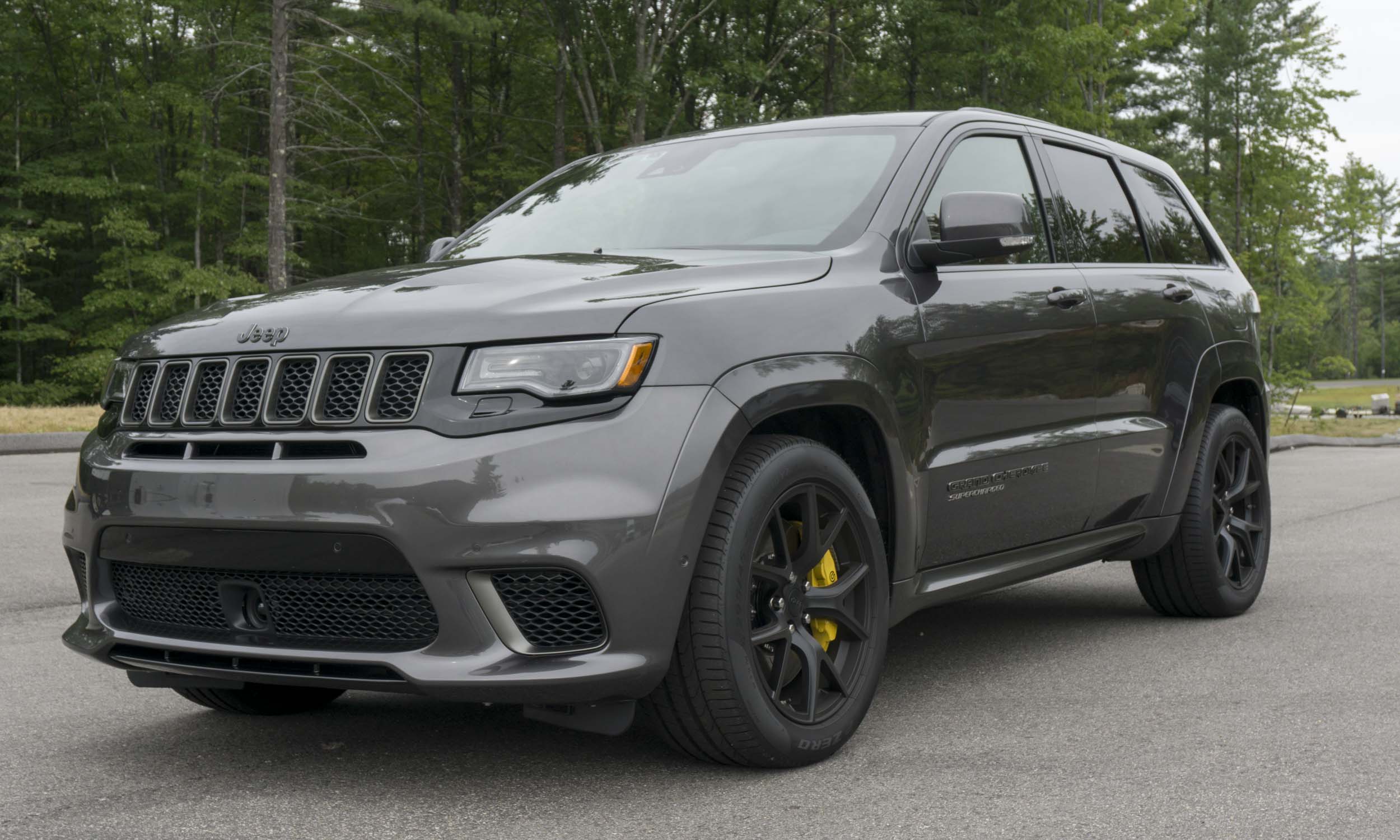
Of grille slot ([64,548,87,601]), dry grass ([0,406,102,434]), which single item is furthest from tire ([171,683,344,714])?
dry grass ([0,406,102,434])

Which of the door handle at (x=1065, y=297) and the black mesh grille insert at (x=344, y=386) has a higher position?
the door handle at (x=1065, y=297)

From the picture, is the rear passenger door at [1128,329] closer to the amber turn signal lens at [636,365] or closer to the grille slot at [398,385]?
the amber turn signal lens at [636,365]

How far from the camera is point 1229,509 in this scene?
5.88 metres

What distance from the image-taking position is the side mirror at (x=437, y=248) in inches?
195

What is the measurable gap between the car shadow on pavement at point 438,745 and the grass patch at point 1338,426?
2514 centimetres

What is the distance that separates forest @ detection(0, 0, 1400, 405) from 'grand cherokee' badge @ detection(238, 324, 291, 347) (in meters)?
26.1

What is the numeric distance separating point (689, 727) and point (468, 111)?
35652mm

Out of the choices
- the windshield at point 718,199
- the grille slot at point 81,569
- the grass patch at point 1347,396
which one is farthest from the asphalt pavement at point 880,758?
the grass patch at point 1347,396

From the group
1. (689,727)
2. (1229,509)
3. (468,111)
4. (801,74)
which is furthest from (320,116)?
(689,727)

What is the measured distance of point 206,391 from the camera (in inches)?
133

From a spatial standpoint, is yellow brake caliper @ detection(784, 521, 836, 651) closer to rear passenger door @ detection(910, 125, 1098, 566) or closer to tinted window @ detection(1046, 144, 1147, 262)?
rear passenger door @ detection(910, 125, 1098, 566)

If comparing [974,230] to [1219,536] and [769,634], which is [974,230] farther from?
[1219,536]

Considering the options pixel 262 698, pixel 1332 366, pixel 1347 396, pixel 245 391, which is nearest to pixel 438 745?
pixel 262 698

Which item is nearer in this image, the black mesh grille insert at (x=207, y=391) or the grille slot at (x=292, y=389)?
the grille slot at (x=292, y=389)
